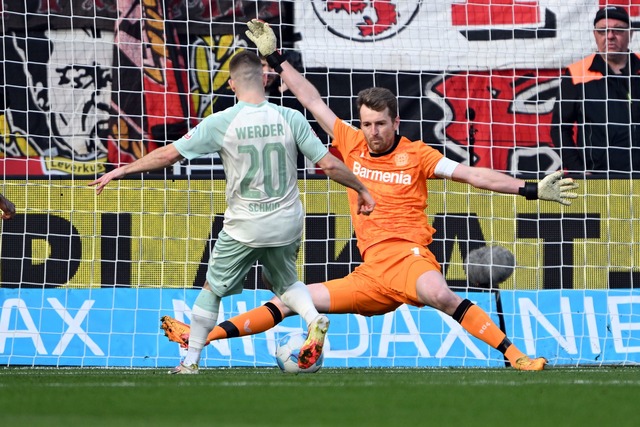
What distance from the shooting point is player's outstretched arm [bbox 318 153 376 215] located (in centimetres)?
685

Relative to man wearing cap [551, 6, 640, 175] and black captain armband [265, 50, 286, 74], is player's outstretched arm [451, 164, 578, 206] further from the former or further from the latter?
man wearing cap [551, 6, 640, 175]

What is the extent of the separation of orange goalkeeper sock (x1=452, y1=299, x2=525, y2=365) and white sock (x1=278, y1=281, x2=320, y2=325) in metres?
1.17

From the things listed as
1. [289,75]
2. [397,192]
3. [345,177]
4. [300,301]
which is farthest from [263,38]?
[300,301]

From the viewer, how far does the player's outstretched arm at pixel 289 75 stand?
8.20m

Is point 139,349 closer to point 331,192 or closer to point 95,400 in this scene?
point 331,192

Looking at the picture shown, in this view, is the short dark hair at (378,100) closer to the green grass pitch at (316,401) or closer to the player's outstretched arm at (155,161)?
the player's outstretched arm at (155,161)

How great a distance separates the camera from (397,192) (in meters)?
8.06

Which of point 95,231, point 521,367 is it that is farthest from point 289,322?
point 521,367

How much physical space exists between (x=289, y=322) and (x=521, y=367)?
253 cm

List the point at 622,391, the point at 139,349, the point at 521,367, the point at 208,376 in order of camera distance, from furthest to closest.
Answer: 1. the point at 139,349
2. the point at 521,367
3. the point at 208,376
4. the point at 622,391

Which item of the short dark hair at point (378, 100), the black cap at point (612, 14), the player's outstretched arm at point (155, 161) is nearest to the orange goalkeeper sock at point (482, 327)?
the short dark hair at point (378, 100)

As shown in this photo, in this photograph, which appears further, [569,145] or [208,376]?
[569,145]

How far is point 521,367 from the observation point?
7.70m

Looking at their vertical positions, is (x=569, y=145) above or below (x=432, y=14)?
below
